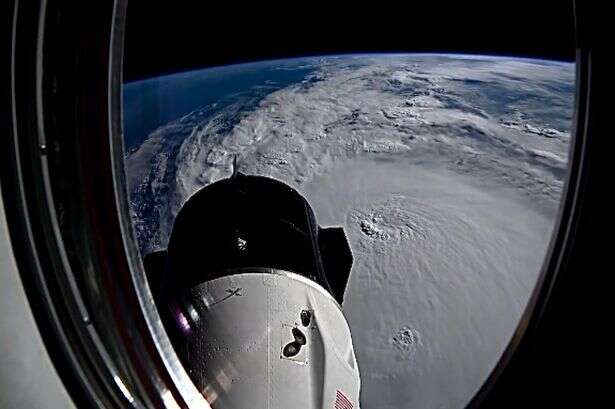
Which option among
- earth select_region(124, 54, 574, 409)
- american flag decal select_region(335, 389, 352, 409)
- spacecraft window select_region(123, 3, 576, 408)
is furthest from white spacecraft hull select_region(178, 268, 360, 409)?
earth select_region(124, 54, 574, 409)

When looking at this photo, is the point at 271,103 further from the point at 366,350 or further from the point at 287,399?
the point at 287,399

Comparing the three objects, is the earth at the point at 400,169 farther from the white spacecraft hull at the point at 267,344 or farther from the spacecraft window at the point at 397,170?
the white spacecraft hull at the point at 267,344

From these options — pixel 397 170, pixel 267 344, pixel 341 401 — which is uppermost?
pixel 267 344

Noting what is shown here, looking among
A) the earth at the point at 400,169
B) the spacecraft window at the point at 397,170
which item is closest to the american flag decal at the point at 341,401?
the spacecraft window at the point at 397,170

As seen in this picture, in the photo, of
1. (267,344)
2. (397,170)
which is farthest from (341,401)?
(397,170)

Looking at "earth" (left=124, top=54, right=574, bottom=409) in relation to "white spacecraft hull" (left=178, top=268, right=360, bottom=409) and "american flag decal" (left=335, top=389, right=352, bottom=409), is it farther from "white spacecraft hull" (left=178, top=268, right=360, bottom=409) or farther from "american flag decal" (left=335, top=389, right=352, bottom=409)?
"american flag decal" (left=335, top=389, right=352, bottom=409)

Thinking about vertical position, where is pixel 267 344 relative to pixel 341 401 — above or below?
above

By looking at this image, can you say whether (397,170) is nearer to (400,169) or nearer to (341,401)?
(400,169)

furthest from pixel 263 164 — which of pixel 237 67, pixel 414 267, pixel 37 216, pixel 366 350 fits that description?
pixel 37 216
